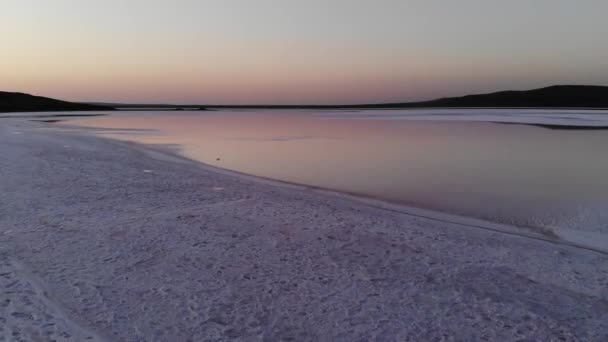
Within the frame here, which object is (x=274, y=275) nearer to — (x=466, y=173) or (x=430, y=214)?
(x=430, y=214)

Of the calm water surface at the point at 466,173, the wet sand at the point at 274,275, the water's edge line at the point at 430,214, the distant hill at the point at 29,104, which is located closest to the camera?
the wet sand at the point at 274,275

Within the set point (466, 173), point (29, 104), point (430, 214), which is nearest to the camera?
point (430, 214)

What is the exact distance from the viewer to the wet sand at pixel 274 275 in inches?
137

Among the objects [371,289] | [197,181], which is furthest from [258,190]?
[371,289]

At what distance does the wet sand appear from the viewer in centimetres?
347

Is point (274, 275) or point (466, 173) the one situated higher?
point (274, 275)

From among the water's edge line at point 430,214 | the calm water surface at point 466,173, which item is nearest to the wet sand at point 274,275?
the water's edge line at point 430,214

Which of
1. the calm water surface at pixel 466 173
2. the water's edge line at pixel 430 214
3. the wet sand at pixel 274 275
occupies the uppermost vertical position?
the wet sand at pixel 274 275

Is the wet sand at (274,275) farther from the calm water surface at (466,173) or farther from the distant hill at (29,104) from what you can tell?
the distant hill at (29,104)

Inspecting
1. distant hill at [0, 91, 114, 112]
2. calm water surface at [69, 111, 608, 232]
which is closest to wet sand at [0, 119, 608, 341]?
calm water surface at [69, 111, 608, 232]

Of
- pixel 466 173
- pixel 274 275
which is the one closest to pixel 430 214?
pixel 274 275

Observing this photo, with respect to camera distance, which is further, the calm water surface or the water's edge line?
the calm water surface

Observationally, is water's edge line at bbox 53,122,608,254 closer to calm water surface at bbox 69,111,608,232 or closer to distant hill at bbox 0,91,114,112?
calm water surface at bbox 69,111,608,232

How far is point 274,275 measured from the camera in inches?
178
